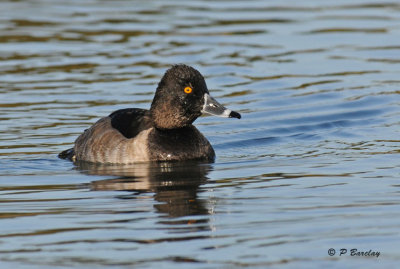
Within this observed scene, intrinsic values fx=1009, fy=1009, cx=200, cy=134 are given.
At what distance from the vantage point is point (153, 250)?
7.93 meters

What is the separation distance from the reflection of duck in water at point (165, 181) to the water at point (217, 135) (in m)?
0.03

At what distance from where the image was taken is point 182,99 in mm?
12266

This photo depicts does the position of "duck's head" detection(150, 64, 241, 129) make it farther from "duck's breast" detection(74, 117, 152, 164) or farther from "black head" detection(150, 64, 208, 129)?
"duck's breast" detection(74, 117, 152, 164)

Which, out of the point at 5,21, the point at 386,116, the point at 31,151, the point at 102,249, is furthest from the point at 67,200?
the point at 5,21

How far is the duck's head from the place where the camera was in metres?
12.2

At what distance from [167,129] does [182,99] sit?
0.46m

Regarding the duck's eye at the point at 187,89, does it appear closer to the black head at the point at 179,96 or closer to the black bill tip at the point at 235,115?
the black head at the point at 179,96

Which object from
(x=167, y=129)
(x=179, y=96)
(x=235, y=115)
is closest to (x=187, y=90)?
(x=179, y=96)

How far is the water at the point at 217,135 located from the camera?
813 centimetres

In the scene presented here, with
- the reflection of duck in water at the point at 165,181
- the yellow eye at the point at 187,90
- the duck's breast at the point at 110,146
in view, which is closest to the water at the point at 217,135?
the reflection of duck in water at the point at 165,181

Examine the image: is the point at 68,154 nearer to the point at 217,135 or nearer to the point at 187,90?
the point at 187,90

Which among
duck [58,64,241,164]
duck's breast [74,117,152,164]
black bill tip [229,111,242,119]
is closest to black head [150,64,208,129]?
duck [58,64,241,164]

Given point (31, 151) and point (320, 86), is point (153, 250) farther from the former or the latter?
point (320, 86)

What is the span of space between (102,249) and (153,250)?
0.42m
